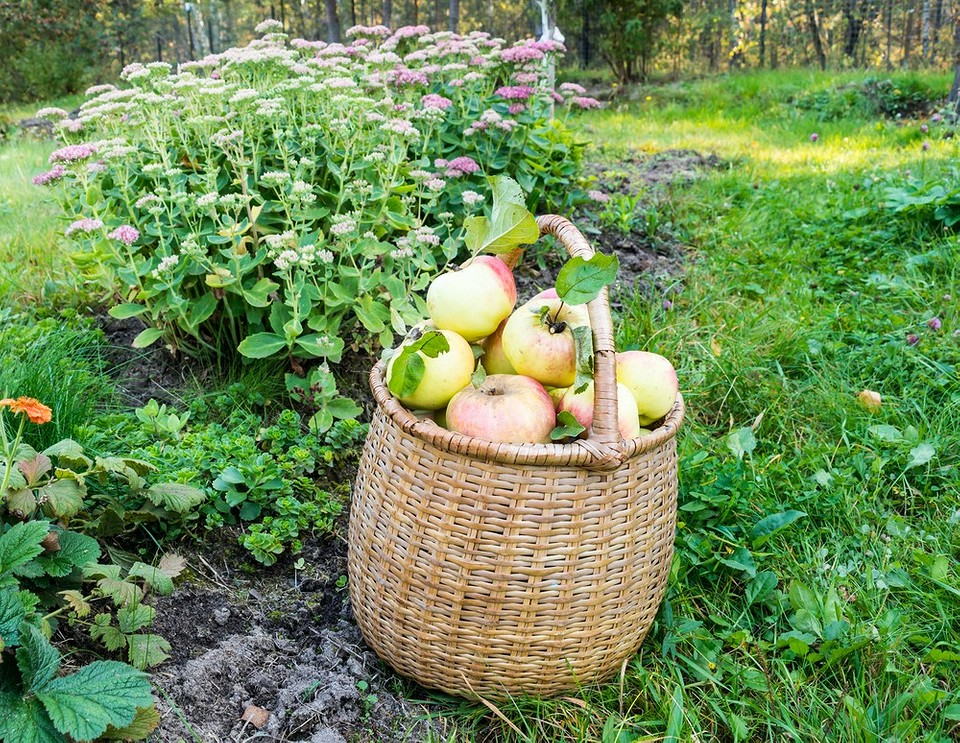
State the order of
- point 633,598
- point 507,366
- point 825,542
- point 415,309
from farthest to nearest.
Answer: point 415,309, point 825,542, point 507,366, point 633,598

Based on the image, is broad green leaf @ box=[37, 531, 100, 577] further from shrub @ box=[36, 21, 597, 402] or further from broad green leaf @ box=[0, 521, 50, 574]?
shrub @ box=[36, 21, 597, 402]

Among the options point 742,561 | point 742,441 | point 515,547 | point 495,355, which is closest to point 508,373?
point 495,355

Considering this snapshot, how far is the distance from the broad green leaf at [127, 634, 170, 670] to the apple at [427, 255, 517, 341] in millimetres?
813

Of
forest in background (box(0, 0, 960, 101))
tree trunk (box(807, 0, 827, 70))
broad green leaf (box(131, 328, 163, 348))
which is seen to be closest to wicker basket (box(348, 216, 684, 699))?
broad green leaf (box(131, 328, 163, 348))

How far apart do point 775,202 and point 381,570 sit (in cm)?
347

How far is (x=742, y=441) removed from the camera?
7.40 feet

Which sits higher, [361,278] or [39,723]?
[361,278]

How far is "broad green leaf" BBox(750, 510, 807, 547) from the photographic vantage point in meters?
1.86

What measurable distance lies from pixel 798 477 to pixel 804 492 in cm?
11

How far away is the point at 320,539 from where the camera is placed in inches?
77.9

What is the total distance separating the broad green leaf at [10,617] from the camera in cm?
111

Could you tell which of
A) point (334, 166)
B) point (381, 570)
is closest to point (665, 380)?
point (381, 570)

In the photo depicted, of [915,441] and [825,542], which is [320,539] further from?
[915,441]

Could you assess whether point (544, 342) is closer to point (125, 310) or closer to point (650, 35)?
point (125, 310)
